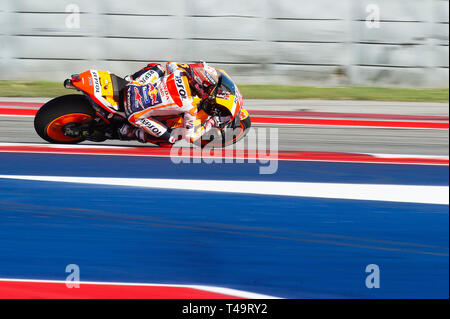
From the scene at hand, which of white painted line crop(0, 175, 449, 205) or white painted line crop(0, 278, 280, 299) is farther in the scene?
white painted line crop(0, 175, 449, 205)

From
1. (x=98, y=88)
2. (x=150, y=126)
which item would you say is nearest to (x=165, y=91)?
(x=150, y=126)

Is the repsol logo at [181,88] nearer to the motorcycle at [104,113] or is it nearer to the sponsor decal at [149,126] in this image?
the motorcycle at [104,113]

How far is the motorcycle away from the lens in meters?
7.04

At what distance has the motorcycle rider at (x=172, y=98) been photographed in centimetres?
694

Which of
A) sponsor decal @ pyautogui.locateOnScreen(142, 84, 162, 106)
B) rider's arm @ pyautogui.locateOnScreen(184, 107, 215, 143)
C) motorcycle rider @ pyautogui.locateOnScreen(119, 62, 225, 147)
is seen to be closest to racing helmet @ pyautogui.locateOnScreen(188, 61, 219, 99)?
motorcycle rider @ pyautogui.locateOnScreen(119, 62, 225, 147)

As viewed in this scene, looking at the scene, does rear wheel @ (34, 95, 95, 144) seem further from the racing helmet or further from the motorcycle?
the racing helmet

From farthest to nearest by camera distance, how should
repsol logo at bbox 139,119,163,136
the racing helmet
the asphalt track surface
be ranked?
1. repsol logo at bbox 139,119,163,136
2. the racing helmet
3. the asphalt track surface

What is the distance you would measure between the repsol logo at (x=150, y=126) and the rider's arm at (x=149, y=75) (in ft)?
1.63

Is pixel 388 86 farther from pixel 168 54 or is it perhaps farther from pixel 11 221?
pixel 11 221

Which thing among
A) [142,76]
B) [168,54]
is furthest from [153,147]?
[168,54]

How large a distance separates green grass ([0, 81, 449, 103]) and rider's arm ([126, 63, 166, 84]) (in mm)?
4144

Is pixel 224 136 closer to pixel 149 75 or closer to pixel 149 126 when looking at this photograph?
pixel 149 126

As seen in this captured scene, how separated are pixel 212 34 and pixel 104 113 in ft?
17.8

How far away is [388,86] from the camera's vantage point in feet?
40.6
